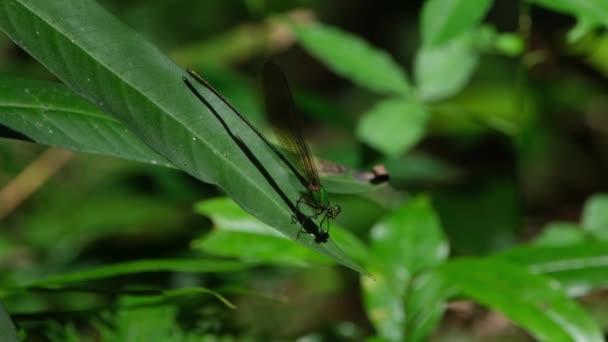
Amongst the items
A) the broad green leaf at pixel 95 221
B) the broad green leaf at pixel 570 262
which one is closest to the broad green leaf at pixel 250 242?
the broad green leaf at pixel 570 262

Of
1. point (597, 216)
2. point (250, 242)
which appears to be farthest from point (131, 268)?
point (597, 216)

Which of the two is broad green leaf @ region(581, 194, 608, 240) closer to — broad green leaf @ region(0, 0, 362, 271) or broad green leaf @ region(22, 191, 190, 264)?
broad green leaf @ region(0, 0, 362, 271)

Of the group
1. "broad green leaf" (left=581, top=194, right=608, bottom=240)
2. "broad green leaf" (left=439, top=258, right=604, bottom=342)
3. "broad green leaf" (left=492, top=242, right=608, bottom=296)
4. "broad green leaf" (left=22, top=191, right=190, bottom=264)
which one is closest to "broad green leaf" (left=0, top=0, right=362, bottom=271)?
"broad green leaf" (left=439, top=258, right=604, bottom=342)

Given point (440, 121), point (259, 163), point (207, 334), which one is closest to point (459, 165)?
point (440, 121)

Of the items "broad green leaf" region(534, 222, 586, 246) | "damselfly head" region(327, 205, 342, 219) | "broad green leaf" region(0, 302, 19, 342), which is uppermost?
"broad green leaf" region(534, 222, 586, 246)

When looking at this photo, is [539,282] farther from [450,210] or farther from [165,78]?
[450,210]
